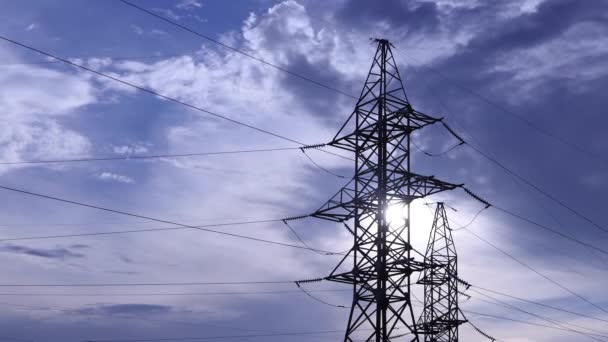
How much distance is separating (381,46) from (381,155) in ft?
23.5

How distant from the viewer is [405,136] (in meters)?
33.6

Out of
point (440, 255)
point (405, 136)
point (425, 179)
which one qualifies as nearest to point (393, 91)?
point (405, 136)

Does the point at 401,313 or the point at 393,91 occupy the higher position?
the point at 393,91

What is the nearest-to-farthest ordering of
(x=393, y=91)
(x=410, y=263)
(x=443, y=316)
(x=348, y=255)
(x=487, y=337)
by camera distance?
1. (x=410, y=263)
2. (x=348, y=255)
3. (x=393, y=91)
4. (x=443, y=316)
5. (x=487, y=337)

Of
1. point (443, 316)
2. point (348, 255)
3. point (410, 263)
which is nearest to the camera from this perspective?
point (410, 263)

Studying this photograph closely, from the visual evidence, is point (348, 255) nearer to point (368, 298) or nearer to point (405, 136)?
point (368, 298)

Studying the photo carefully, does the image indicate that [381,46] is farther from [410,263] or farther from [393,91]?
[410,263]

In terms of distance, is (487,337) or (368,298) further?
(487,337)

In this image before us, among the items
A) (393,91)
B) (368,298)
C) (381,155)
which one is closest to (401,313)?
(368,298)

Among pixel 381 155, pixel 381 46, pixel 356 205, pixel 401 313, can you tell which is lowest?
pixel 401 313

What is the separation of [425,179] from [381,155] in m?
3.00

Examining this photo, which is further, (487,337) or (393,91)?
(487,337)

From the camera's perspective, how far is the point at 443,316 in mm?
56750

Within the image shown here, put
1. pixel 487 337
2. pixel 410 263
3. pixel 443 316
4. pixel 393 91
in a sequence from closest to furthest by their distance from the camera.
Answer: pixel 410 263 < pixel 393 91 < pixel 443 316 < pixel 487 337
